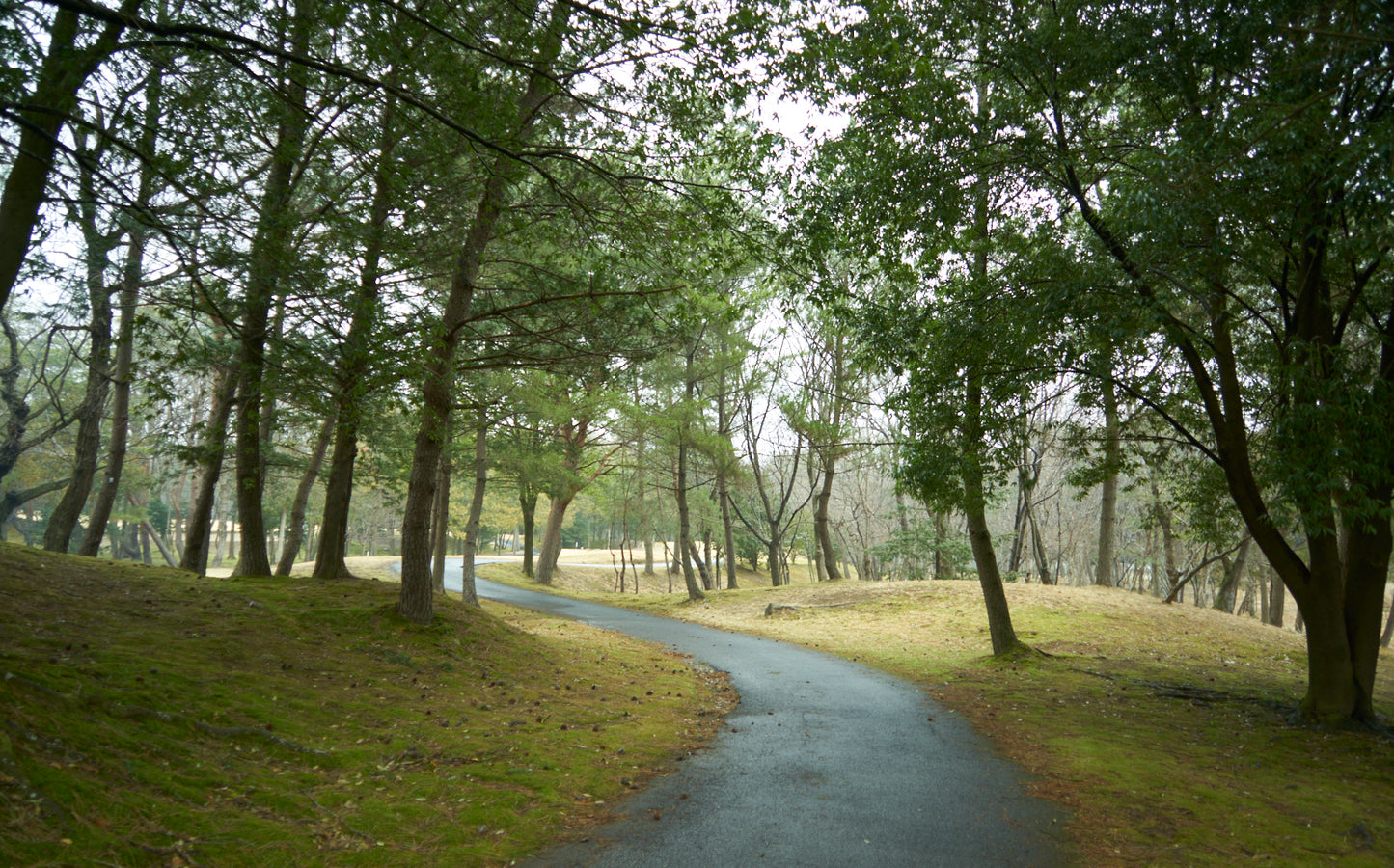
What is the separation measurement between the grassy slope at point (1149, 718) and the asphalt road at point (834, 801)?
0.47 metres

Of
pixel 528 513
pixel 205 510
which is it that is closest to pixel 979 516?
pixel 205 510

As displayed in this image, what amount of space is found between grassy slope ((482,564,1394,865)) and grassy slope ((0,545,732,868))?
349cm

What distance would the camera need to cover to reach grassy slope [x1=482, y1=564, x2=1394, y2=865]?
16.5ft

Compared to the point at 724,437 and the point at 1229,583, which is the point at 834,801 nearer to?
the point at 724,437

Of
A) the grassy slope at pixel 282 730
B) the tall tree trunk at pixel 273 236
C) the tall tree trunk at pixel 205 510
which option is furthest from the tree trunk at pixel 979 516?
the tall tree trunk at pixel 205 510

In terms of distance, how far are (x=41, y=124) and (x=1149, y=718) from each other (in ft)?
40.6

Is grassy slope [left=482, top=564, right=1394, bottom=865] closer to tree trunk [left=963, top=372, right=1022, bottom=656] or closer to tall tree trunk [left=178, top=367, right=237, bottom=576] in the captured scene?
tree trunk [left=963, top=372, right=1022, bottom=656]

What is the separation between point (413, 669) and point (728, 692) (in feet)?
13.1

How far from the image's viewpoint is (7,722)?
395 centimetres

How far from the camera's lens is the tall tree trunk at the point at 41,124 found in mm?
4977

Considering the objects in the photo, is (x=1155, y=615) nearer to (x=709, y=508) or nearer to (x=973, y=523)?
(x=973, y=523)

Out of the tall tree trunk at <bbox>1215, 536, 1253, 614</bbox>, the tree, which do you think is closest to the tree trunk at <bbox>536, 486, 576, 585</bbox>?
the tall tree trunk at <bbox>1215, 536, 1253, 614</bbox>

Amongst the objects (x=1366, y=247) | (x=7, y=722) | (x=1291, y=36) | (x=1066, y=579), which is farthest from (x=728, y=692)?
(x=1066, y=579)

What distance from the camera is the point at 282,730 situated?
216 inches
